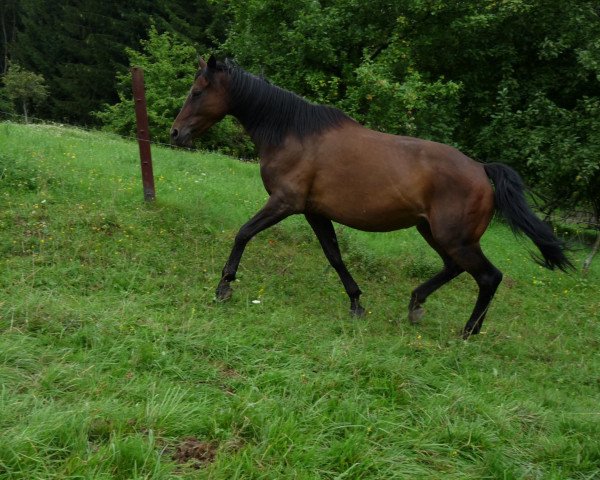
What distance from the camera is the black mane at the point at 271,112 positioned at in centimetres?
600

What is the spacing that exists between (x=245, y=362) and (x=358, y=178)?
2.49m

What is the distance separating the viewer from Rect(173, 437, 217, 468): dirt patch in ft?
9.70

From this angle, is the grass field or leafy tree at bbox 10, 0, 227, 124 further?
leafy tree at bbox 10, 0, 227, 124

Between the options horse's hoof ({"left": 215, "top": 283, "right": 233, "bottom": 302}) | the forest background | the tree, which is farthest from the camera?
A: the tree

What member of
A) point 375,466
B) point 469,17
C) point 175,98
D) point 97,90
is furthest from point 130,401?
point 97,90

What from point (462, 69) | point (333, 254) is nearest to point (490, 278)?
point (333, 254)

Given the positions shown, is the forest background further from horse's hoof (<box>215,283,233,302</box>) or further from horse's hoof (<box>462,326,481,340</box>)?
horse's hoof (<box>215,283,233,302</box>)

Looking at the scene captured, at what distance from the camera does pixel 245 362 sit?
165 inches

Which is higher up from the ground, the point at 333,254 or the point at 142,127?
the point at 142,127

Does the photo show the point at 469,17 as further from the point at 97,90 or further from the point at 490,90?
the point at 97,90

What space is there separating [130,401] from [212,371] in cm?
72

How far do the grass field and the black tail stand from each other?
1103 mm

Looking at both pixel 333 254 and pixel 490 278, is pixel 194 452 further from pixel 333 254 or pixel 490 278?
pixel 490 278

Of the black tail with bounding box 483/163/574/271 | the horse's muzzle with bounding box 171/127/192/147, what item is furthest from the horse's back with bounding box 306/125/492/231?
the horse's muzzle with bounding box 171/127/192/147
